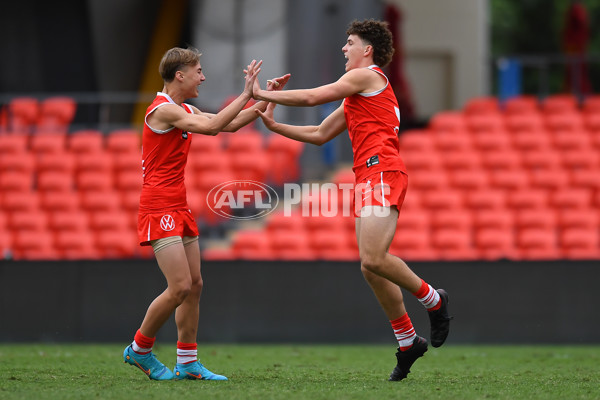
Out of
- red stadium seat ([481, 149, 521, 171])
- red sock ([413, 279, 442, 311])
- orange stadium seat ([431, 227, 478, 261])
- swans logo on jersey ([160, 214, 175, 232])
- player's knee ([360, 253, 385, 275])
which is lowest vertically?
orange stadium seat ([431, 227, 478, 261])

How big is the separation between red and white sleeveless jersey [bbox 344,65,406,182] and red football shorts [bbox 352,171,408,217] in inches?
1.6

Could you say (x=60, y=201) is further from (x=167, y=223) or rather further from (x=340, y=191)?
(x=167, y=223)

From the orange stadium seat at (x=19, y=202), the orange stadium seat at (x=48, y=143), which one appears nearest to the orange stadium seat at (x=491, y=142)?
the orange stadium seat at (x=48, y=143)

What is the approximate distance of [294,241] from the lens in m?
11.1

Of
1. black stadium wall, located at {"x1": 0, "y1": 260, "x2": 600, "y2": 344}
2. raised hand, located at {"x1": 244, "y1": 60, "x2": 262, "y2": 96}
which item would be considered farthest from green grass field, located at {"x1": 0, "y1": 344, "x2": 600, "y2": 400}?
raised hand, located at {"x1": 244, "y1": 60, "x2": 262, "y2": 96}

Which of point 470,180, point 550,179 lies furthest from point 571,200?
point 470,180

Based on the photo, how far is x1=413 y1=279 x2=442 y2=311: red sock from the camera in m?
6.09

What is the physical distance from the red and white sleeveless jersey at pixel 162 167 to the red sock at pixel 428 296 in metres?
1.65

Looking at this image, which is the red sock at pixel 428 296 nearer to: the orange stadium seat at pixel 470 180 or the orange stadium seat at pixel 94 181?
the orange stadium seat at pixel 470 180

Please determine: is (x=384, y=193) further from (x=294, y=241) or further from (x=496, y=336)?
(x=294, y=241)

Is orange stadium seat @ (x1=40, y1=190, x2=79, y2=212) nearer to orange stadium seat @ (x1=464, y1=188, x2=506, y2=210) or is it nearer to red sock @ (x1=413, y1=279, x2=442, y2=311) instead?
orange stadium seat @ (x1=464, y1=188, x2=506, y2=210)

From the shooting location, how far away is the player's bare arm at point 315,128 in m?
6.41

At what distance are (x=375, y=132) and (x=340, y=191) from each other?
5935mm

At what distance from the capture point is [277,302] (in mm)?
10016
